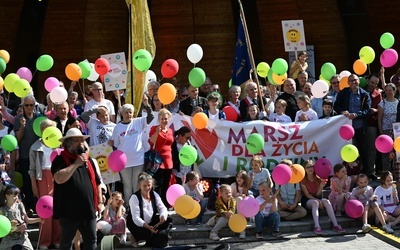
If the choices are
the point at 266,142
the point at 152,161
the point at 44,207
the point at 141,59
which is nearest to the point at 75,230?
the point at 44,207

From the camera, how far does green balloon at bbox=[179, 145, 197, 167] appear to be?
10.4 meters

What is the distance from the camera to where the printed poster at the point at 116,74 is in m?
12.2

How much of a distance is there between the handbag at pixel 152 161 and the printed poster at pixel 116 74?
189cm

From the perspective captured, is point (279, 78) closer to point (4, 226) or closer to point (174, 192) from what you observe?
point (174, 192)

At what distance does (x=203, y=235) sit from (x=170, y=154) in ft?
4.23

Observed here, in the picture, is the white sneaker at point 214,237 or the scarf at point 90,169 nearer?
the scarf at point 90,169

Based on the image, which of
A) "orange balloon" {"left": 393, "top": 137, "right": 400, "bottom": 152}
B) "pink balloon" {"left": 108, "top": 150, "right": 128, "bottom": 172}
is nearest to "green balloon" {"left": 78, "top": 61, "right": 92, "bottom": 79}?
"pink balloon" {"left": 108, "top": 150, "right": 128, "bottom": 172}

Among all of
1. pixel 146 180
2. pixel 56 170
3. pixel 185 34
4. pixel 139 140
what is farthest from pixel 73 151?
pixel 185 34

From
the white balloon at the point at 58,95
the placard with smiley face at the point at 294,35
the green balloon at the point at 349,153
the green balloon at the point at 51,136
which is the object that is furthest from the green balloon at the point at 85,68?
the green balloon at the point at 349,153

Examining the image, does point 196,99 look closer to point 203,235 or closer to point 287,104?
point 287,104

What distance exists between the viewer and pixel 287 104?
11992mm

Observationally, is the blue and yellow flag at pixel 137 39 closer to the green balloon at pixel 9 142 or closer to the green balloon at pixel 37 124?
the green balloon at pixel 37 124

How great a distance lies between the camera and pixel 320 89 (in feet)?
38.9

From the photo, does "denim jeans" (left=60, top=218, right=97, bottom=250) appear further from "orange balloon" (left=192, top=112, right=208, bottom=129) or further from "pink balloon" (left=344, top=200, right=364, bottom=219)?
"pink balloon" (left=344, top=200, right=364, bottom=219)
